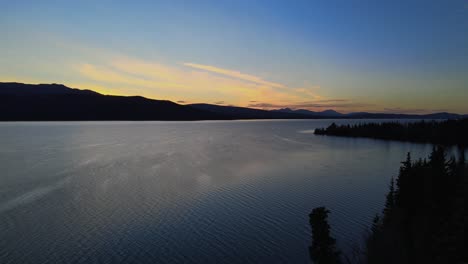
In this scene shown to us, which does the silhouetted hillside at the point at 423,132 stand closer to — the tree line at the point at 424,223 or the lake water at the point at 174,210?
the lake water at the point at 174,210

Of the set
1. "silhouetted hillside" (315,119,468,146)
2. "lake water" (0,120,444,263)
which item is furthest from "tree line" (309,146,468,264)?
"silhouetted hillside" (315,119,468,146)

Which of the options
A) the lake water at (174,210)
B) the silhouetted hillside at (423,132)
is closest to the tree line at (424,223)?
the lake water at (174,210)

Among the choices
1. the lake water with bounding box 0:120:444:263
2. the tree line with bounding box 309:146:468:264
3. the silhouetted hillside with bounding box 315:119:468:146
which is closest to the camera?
the tree line with bounding box 309:146:468:264

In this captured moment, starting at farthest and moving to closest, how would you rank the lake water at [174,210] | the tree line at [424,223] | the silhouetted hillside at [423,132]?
the silhouetted hillside at [423,132] < the lake water at [174,210] < the tree line at [424,223]

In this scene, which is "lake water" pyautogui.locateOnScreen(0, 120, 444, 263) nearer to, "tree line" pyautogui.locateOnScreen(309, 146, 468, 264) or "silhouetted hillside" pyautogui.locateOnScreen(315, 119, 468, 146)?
"tree line" pyautogui.locateOnScreen(309, 146, 468, 264)

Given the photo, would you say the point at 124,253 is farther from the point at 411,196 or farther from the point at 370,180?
the point at 370,180

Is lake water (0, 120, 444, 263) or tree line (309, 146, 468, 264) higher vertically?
tree line (309, 146, 468, 264)

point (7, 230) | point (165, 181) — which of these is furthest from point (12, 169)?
point (7, 230)

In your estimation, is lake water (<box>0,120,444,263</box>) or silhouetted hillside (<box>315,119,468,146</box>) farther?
silhouetted hillside (<box>315,119,468,146</box>)

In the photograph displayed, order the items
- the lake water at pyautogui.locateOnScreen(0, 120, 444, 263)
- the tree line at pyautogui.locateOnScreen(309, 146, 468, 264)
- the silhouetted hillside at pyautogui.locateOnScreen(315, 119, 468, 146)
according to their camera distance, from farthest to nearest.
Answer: the silhouetted hillside at pyautogui.locateOnScreen(315, 119, 468, 146), the lake water at pyautogui.locateOnScreen(0, 120, 444, 263), the tree line at pyautogui.locateOnScreen(309, 146, 468, 264)

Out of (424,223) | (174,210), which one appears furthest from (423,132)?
(174,210)

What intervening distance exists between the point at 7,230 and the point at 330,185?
27240 mm

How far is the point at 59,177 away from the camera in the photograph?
32.6 m

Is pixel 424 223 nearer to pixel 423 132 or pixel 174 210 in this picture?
pixel 174 210
